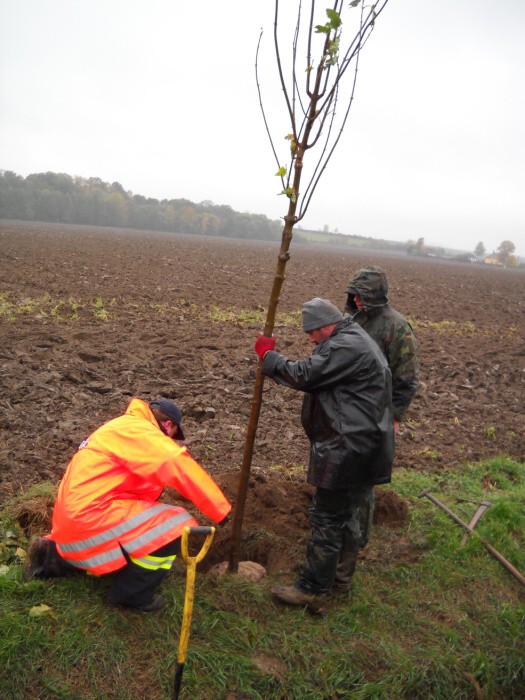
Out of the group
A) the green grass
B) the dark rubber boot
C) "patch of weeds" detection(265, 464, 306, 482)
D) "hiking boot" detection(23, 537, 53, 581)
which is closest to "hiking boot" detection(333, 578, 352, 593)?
the green grass

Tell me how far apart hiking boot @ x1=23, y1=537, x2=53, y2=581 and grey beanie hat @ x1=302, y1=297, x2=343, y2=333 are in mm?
2136

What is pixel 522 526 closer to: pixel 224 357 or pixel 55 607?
pixel 55 607

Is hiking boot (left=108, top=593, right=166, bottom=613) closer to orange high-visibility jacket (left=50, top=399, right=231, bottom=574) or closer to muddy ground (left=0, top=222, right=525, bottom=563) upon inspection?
orange high-visibility jacket (left=50, top=399, right=231, bottom=574)

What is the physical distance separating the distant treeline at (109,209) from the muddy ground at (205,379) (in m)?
52.9

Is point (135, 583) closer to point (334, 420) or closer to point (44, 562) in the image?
point (44, 562)

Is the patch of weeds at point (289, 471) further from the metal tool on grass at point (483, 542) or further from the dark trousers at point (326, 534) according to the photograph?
the dark trousers at point (326, 534)

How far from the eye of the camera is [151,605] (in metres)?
3.37

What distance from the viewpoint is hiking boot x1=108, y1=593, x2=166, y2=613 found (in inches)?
131

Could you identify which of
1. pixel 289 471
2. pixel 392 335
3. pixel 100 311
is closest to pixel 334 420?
pixel 392 335

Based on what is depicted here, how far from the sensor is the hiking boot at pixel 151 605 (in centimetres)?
332

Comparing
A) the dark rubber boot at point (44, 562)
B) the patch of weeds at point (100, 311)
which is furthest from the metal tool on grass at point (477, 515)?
the patch of weeds at point (100, 311)

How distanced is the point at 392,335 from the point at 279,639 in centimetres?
230

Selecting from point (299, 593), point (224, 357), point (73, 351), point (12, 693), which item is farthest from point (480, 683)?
point (73, 351)

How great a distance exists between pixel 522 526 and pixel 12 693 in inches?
167
